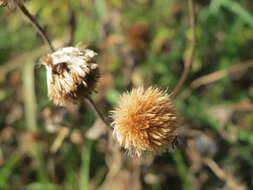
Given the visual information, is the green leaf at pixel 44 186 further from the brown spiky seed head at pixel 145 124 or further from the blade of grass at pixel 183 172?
the brown spiky seed head at pixel 145 124

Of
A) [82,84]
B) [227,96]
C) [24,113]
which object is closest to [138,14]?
[227,96]

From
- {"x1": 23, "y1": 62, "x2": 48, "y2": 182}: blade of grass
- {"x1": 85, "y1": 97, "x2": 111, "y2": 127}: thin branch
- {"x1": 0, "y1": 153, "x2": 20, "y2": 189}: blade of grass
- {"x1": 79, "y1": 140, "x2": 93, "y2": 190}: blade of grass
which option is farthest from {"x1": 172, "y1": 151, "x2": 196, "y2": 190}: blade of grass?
{"x1": 0, "y1": 153, "x2": 20, "y2": 189}: blade of grass

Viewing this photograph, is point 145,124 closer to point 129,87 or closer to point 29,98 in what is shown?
point 129,87

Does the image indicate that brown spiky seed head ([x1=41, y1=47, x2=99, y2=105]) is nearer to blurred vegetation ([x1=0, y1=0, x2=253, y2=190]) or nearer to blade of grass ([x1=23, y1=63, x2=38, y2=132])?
blurred vegetation ([x1=0, y1=0, x2=253, y2=190])

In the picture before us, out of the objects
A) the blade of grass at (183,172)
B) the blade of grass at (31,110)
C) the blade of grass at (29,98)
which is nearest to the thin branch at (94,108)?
the blade of grass at (183,172)

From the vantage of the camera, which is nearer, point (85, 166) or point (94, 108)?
point (94, 108)

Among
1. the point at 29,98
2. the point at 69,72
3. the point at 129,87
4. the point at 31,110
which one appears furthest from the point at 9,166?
the point at 69,72
